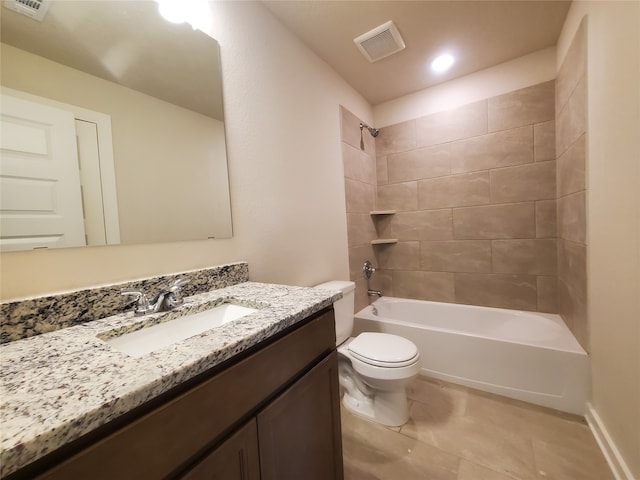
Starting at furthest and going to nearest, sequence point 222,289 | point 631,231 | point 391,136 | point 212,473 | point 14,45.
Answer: point 391,136 < point 222,289 < point 631,231 < point 14,45 < point 212,473

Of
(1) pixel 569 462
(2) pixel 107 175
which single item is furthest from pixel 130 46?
(1) pixel 569 462

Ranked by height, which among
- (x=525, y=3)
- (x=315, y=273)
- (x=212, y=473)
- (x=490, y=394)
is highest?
(x=525, y=3)

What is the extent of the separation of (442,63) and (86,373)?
263 cm

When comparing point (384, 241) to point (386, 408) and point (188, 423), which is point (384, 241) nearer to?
point (386, 408)

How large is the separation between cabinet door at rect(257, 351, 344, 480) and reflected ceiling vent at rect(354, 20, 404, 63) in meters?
1.89

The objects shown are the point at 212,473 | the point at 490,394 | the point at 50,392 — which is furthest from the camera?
the point at 490,394

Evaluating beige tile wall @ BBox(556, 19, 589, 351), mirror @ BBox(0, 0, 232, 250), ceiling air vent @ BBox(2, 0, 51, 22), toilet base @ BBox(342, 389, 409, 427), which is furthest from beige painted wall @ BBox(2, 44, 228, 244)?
beige tile wall @ BBox(556, 19, 589, 351)

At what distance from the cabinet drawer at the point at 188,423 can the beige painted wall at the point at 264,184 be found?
0.61m

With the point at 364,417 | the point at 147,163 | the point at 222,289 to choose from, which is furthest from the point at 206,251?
the point at 364,417

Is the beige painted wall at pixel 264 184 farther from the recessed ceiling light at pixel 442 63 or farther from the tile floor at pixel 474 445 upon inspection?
the tile floor at pixel 474 445

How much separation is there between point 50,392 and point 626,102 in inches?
73.6

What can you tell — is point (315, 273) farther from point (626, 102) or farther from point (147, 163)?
point (626, 102)

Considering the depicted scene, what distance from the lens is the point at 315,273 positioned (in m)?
1.79

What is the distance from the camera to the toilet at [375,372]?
138cm
